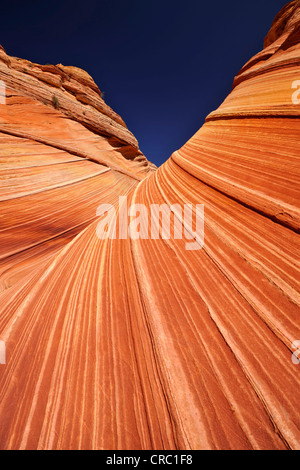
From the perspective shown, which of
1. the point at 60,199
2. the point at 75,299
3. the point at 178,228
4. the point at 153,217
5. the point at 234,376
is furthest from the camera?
the point at 60,199

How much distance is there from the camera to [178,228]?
5.98 ft

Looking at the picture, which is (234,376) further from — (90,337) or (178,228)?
(178,228)

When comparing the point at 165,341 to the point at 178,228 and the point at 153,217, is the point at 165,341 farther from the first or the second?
the point at 153,217

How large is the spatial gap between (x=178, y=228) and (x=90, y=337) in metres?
1.27

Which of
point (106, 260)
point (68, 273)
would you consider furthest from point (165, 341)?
point (68, 273)

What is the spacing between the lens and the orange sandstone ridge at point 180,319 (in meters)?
0.74

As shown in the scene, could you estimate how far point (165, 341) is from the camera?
0.99 m

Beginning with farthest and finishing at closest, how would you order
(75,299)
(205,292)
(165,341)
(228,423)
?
(75,299)
(205,292)
(165,341)
(228,423)

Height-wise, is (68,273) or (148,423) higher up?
(68,273)

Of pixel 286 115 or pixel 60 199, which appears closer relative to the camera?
pixel 286 115

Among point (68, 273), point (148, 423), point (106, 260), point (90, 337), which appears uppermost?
point (106, 260)

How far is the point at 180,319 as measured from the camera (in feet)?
3.55

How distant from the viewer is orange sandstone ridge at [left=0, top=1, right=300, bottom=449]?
0.74 metres
